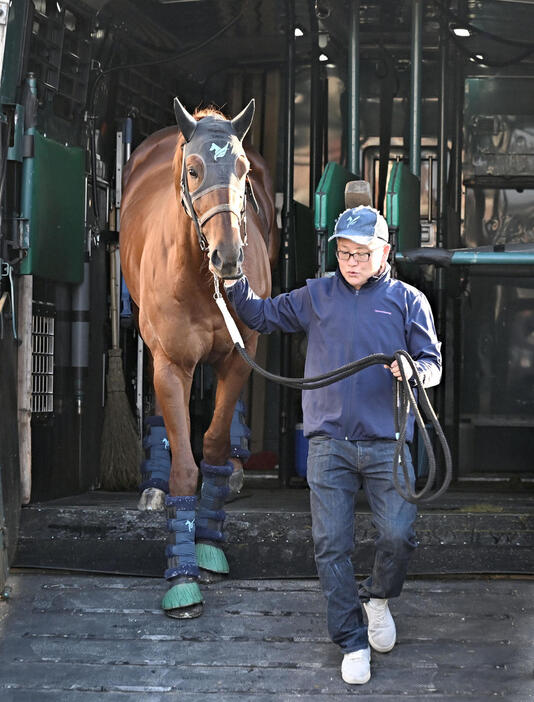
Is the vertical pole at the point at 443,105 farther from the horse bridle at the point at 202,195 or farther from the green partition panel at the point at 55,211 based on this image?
the horse bridle at the point at 202,195

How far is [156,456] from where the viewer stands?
234 inches

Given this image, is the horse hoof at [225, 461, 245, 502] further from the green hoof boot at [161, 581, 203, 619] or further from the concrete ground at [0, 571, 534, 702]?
the green hoof boot at [161, 581, 203, 619]

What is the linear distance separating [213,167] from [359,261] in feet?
2.32

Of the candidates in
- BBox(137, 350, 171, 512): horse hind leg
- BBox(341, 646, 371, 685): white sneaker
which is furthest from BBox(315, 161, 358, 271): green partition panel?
BBox(341, 646, 371, 685): white sneaker

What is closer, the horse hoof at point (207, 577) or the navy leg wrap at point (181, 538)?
the navy leg wrap at point (181, 538)

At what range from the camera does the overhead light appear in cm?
711

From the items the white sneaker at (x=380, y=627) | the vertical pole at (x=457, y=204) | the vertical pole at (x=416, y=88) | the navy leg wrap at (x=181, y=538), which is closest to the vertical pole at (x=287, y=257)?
the vertical pole at (x=416, y=88)

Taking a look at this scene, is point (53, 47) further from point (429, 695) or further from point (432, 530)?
point (429, 695)

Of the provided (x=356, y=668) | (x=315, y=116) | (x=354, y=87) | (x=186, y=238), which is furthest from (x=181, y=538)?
(x=315, y=116)

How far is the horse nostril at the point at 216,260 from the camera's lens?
159 inches

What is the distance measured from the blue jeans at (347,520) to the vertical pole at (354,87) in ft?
8.77

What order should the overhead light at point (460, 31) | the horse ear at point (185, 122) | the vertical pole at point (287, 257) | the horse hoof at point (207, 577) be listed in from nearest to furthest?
the horse ear at point (185, 122) → the horse hoof at point (207, 577) → the vertical pole at point (287, 257) → the overhead light at point (460, 31)

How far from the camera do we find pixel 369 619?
425cm

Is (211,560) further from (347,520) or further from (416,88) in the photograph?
(416,88)
